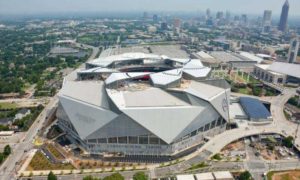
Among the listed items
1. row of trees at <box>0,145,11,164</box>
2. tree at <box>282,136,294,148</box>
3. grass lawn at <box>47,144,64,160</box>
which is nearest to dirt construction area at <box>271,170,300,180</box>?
tree at <box>282,136,294,148</box>

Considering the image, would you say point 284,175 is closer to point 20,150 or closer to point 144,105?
point 144,105

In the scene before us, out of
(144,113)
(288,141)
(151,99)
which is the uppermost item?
(151,99)

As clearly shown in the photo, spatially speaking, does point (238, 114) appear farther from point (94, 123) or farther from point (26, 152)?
point (26, 152)

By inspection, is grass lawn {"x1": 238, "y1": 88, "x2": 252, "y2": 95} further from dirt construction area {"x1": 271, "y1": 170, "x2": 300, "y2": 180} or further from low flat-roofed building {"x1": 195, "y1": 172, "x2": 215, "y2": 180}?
low flat-roofed building {"x1": 195, "y1": 172, "x2": 215, "y2": 180}

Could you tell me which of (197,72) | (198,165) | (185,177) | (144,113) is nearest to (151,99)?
(144,113)

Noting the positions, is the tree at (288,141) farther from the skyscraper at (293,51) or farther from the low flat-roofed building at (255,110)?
the skyscraper at (293,51)
